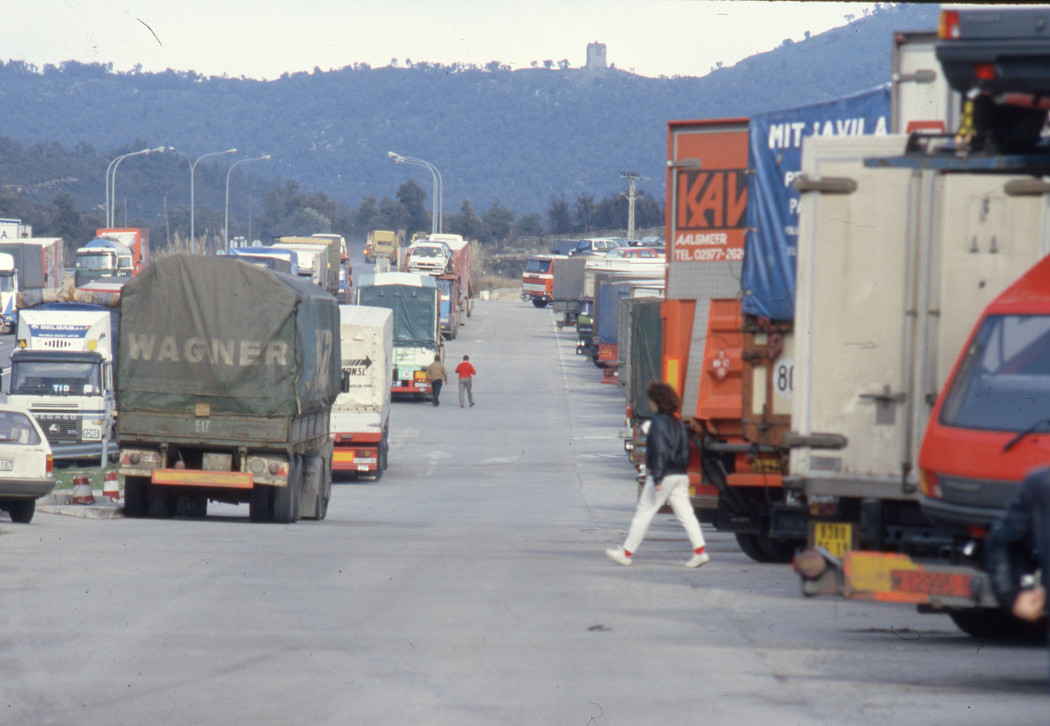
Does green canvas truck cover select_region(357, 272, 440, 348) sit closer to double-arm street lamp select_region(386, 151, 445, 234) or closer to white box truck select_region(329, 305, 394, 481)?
white box truck select_region(329, 305, 394, 481)

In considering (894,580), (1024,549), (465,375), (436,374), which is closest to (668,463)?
(894,580)

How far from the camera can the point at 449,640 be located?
8.20 metres

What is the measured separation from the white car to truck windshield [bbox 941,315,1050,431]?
42.3 ft

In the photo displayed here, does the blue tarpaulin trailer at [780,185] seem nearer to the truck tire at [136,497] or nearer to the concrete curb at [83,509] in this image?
the truck tire at [136,497]

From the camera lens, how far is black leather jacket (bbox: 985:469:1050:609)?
4543 mm

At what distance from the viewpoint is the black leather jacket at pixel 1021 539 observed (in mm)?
4543

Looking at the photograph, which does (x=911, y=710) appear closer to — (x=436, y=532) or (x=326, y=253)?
(x=436, y=532)

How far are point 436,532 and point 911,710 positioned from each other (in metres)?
10.8

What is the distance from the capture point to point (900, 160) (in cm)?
814

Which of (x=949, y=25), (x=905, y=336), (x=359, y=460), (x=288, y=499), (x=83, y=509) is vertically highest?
(x=949, y=25)

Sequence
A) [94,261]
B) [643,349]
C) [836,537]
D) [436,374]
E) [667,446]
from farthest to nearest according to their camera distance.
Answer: [94,261] < [436,374] < [643,349] < [667,446] < [836,537]

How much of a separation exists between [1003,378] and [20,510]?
13622 mm

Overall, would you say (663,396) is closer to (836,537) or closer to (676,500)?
(676,500)

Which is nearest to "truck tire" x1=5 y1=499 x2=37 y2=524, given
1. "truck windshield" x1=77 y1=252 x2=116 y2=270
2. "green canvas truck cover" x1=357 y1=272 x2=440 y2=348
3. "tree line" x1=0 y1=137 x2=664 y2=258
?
"green canvas truck cover" x1=357 y1=272 x2=440 y2=348
